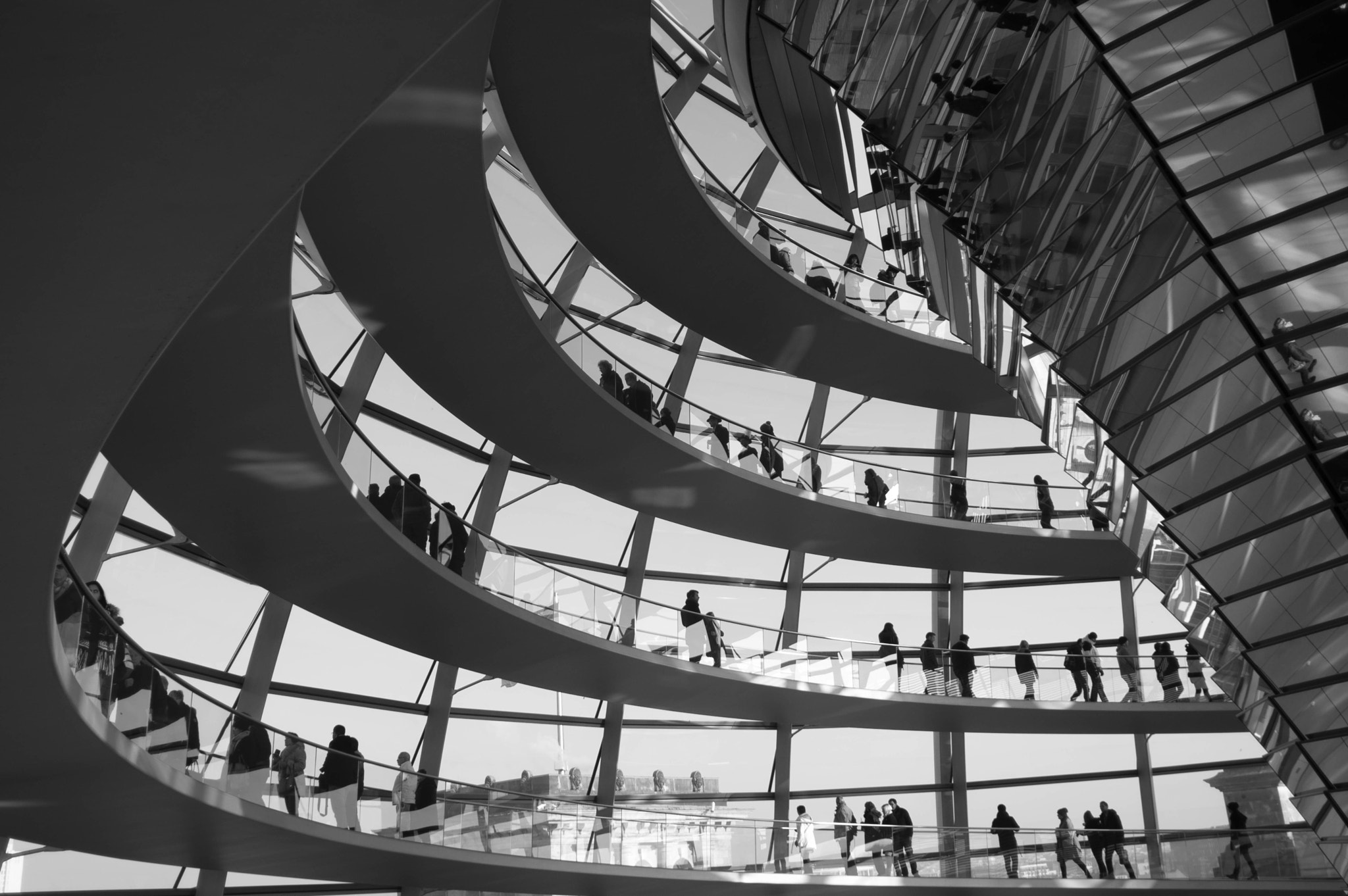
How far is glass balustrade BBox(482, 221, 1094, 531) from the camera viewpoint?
64.1 feet

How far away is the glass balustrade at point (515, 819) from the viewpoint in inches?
419

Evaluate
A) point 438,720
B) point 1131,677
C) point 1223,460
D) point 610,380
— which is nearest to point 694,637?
point 438,720

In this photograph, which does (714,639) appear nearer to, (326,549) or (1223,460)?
(326,549)

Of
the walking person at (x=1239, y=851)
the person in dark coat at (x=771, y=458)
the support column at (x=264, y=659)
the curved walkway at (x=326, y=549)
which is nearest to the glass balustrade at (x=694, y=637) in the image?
the curved walkway at (x=326, y=549)

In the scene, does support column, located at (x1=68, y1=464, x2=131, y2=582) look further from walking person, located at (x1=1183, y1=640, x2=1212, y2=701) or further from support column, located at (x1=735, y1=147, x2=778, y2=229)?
walking person, located at (x1=1183, y1=640, x2=1212, y2=701)

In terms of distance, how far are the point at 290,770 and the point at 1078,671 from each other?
16.6 metres

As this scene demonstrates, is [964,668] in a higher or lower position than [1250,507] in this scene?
higher

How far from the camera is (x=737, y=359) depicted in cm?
2706

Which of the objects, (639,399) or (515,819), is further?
(639,399)

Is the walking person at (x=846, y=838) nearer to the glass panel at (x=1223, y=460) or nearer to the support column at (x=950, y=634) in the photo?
the support column at (x=950, y=634)

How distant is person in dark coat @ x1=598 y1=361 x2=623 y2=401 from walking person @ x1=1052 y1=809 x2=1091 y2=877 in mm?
12040

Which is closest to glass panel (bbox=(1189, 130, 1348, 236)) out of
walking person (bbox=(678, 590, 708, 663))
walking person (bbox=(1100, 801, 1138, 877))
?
walking person (bbox=(678, 590, 708, 663))

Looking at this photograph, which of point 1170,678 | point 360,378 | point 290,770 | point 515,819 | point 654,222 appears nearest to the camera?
point 290,770

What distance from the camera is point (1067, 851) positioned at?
2183cm
